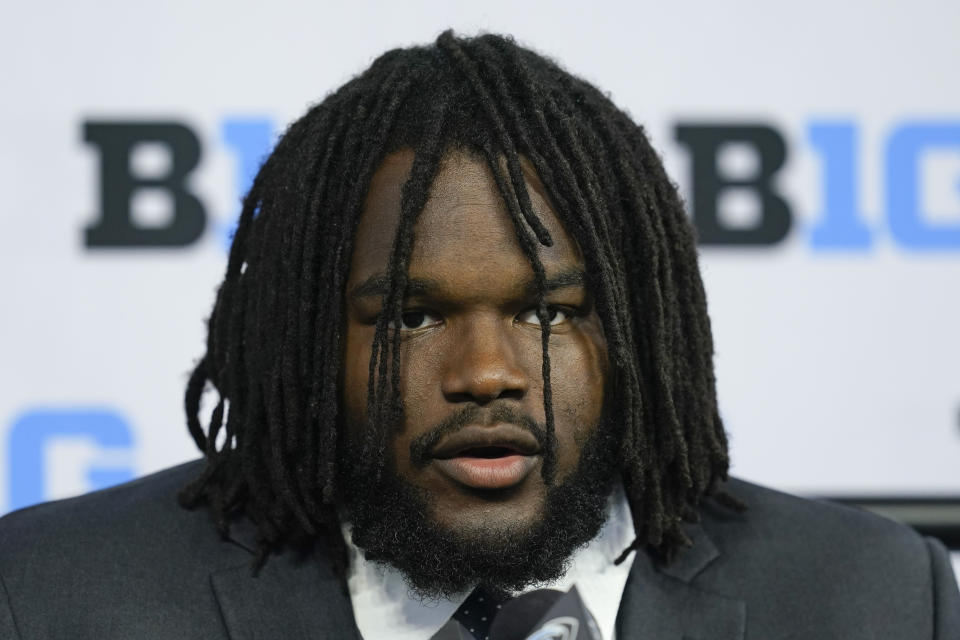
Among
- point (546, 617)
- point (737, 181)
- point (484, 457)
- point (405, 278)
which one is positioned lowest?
point (546, 617)

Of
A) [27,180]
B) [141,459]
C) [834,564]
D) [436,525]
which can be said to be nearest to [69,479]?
[141,459]

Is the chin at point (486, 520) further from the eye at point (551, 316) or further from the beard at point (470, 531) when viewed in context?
the eye at point (551, 316)

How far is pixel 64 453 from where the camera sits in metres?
Result: 2.17

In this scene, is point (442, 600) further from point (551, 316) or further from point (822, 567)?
point (822, 567)

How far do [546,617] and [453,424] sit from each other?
0.29 metres

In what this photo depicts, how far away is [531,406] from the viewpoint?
150 cm

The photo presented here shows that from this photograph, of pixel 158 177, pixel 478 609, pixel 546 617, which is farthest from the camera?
pixel 158 177

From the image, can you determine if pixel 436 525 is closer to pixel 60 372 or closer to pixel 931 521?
pixel 60 372

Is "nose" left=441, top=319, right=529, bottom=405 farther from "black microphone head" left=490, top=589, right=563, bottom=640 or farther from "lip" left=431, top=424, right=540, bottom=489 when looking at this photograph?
"black microphone head" left=490, top=589, right=563, bottom=640

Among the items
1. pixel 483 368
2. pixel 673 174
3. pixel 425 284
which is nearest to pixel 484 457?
pixel 483 368

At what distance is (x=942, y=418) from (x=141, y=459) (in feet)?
4.47

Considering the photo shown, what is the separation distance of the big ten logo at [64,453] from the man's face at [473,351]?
2.49 ft

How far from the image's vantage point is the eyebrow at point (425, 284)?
1.50 m

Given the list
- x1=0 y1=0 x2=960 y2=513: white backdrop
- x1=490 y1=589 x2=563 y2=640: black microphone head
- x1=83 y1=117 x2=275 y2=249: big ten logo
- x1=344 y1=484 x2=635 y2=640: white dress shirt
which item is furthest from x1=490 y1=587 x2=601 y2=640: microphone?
x1=83 y1=117 x2=275 y2=249: big ten logo
